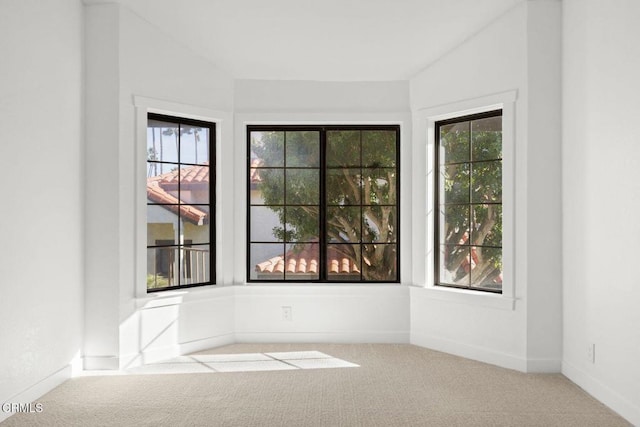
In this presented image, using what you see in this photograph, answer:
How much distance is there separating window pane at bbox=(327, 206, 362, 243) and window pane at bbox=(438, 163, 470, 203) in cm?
93

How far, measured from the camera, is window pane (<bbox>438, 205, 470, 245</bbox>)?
19.1ft

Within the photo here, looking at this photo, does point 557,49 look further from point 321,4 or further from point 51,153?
point 51,153

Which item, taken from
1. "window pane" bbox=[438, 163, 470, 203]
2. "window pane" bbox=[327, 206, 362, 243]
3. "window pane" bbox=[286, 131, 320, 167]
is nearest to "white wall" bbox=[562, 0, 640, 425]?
"window pane" bbox=[438, 163, 470, 203]

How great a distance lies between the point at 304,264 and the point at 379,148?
56.6 inches

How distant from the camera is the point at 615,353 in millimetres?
4086

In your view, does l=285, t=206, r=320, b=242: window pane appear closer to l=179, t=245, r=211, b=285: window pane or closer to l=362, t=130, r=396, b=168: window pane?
l=362, t=130, r=396, b=168: window pane

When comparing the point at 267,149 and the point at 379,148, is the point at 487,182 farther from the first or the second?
the point at 267,149

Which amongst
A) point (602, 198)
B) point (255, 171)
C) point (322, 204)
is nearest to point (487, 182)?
point (602, 198)

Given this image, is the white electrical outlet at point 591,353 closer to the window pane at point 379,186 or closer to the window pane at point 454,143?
the window pane at point 454,143

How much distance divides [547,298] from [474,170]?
1.36m

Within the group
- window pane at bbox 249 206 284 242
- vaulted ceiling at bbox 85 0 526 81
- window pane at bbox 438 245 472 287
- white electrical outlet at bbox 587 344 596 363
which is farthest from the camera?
window pane at bbox 249 206 284 242

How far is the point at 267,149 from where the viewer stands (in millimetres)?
6477

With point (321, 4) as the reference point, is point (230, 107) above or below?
below

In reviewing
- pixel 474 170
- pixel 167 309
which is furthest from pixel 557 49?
pixel 167 309
